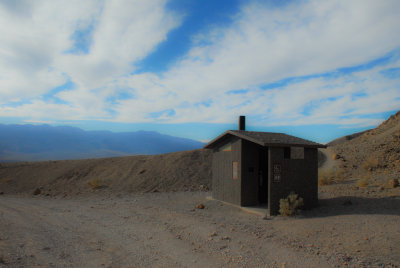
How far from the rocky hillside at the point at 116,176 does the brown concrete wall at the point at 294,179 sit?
9.79 m

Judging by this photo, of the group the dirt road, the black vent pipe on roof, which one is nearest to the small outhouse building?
the black vent pipe on roof

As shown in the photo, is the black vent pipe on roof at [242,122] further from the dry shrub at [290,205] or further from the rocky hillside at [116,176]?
the rocky hillside at [116,176]

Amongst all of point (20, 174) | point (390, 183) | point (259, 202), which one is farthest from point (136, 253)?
point (20, 174)

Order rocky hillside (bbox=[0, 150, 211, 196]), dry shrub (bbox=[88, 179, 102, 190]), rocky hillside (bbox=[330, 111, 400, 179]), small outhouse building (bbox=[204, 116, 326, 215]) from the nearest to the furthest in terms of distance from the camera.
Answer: small outhouse building (bbox=[204, 116, 326, 215])
rocky hillside (bbox=[330, 111, 400, 179])
rocky hillside (bbox=[0, 150, 211, 196])
dry shrub (bbox=[88, 179, 102, 190])

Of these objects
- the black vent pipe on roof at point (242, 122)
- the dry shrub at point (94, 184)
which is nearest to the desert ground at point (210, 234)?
the black vent pipe on roof at point (242, 122)

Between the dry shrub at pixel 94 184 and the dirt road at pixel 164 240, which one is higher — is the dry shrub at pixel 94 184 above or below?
below

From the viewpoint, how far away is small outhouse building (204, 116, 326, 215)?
10.8 meters

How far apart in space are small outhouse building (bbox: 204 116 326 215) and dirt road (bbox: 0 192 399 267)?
1309 mm

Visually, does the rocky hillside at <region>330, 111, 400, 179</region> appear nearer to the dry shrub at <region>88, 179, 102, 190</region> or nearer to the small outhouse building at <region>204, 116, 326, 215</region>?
the small outhouse building at <region>204, 116, 326, 215</region>

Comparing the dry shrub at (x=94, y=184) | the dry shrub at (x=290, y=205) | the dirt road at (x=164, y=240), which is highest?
the dry shrub at (x=290, y=205)

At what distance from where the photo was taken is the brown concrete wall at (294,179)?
1061 cm

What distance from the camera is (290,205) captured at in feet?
34.9

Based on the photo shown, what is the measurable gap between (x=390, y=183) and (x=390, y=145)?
12.3 meters

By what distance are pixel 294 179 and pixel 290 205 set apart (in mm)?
1160
